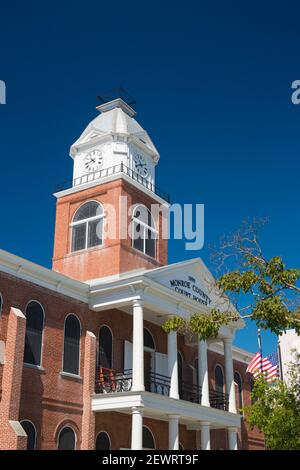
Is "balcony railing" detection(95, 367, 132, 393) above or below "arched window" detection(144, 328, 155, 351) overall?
below

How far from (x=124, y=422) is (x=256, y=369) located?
8.94 m

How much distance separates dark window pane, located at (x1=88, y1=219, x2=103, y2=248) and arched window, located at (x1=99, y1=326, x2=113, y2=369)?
5.69 meters

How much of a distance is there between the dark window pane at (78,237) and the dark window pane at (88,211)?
490 mm

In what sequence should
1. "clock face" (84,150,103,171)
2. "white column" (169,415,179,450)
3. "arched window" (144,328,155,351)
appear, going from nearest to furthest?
1. "white column" (169,415,179,450)
2. "arched window" (144,328,155,351)
3. "clock face" (84,150,103,171)

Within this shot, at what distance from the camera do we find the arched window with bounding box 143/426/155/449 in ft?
89.7

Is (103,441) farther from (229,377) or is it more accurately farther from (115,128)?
(115,128)

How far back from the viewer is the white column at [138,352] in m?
24.0

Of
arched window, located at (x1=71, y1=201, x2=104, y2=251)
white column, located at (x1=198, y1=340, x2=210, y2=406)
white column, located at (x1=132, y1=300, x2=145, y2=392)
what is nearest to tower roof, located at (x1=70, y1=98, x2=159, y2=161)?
arched window, located at (x1=71, y1=201, x2=104, y2=251)

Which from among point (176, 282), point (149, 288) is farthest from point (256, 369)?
point (149, 288)

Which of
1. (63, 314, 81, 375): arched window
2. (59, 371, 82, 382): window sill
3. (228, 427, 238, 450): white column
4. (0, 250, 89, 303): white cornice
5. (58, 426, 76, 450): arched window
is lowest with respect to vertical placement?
(58, 426, 76, 450): arched window

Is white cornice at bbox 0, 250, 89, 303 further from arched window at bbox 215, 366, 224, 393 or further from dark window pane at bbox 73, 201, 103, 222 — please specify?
arched window at bbox 215, 366, 224, 393

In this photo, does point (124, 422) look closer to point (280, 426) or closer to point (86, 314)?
point (86, 314)

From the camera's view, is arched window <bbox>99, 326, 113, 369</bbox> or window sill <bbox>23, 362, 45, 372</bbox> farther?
arched window <bbox>99, 326, 113, 369</bbox>

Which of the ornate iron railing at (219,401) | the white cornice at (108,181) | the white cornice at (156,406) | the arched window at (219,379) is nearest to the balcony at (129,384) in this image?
the ornate iron railing at (219,401)
